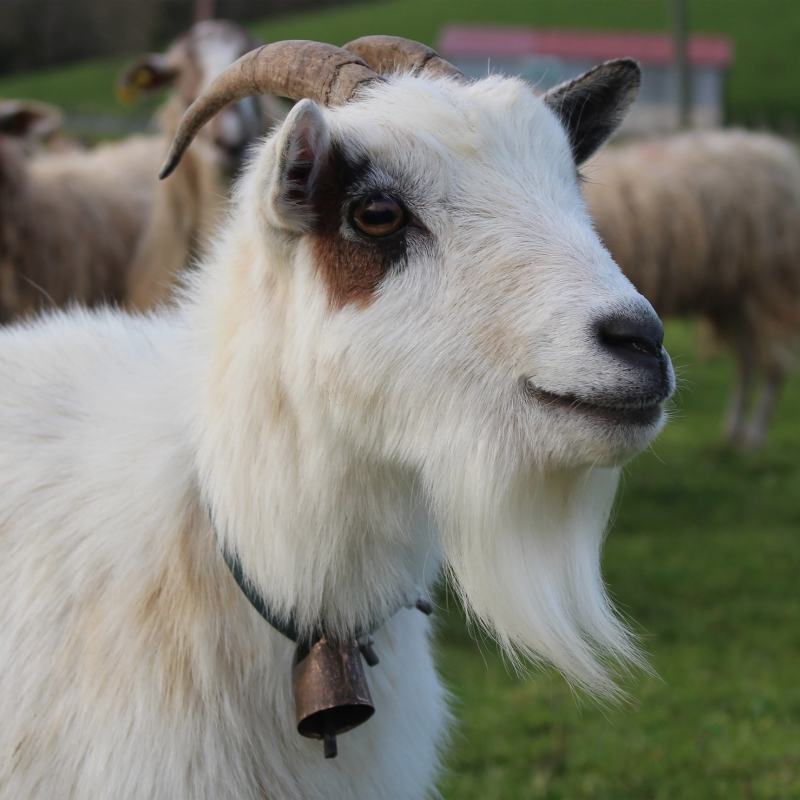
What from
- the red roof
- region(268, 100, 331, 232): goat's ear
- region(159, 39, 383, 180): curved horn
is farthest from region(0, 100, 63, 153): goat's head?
the red roof

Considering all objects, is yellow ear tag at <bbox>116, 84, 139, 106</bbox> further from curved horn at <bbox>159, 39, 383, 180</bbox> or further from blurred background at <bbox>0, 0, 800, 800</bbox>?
curved horn at <bbox>159, 39, 383, 180</bbox>

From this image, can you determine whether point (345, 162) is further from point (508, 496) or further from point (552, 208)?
point (508, 496)

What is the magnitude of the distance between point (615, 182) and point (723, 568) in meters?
2.95

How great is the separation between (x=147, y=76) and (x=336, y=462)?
4817 millimetres

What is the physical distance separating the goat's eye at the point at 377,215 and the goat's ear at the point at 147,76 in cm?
455

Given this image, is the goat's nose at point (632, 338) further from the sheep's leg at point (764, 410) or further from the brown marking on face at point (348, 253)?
the sheep's leg at point (764, 410)

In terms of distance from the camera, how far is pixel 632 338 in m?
1.56

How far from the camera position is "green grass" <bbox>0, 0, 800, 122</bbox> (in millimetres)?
36219

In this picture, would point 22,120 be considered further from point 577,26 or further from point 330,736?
point 577,26

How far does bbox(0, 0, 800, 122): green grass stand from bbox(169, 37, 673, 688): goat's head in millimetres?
33539

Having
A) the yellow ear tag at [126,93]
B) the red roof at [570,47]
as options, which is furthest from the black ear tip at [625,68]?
the red roof at [570,47]

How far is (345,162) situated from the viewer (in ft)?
5.57

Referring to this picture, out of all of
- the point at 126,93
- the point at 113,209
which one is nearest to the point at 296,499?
the point at 113,209

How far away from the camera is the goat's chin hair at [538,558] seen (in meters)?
1.74
